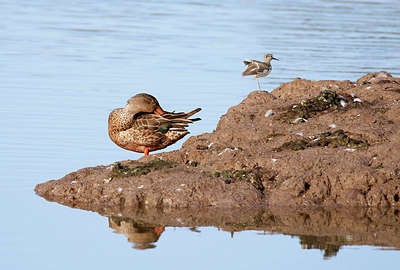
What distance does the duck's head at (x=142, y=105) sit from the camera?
12464 millimetres

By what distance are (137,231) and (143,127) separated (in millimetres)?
3712

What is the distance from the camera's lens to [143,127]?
40.1ft

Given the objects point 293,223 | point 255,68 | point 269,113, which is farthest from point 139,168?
point 255,68

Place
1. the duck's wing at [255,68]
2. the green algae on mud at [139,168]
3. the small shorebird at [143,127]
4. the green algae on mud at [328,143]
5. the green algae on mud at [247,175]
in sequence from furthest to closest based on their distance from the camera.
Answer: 1. the duck's wing at [255,68]
2. the small shorebird at [143,127]
3. the green algae on mud at [328,143]
4. the green algae on mud at [139,168]
5. the green algae on mud at [247,175]

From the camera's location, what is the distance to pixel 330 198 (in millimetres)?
9578

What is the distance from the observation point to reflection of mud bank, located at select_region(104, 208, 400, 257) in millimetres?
8500

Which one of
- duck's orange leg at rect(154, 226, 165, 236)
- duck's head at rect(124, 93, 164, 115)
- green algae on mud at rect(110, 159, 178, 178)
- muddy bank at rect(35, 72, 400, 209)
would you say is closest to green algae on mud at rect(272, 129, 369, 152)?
muddy bank at rect(35, 72, 400, 209)

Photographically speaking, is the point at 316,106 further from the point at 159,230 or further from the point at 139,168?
the point at 159,230

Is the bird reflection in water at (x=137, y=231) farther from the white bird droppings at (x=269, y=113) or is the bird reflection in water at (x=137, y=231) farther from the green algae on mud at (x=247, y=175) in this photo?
the white bird droppings at (x=269, y=113)

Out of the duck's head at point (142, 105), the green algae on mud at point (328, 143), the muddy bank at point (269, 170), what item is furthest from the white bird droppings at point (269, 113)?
the duck's head at point (142, 105)

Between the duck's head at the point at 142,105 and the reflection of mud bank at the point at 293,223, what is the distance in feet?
11.1

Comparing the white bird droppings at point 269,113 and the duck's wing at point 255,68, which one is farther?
the duck's wing at point 255,68

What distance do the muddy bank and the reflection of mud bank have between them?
0.20 meters

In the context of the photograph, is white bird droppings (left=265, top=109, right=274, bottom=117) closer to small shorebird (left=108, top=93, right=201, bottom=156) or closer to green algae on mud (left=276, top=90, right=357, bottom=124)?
green algae on mud (left=276, top=90, right=357, bottom=124)
